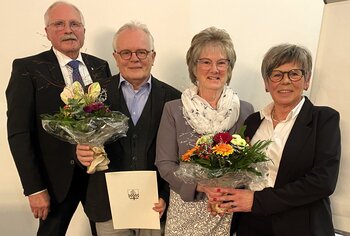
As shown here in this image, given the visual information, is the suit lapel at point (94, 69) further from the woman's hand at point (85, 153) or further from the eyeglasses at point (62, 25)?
the woman's hand at point (85, 153)

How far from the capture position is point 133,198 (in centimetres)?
176

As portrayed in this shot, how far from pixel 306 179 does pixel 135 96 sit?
1.05m

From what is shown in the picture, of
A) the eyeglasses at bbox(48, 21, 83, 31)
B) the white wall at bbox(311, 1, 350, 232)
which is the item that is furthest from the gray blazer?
the eyeglasses at bbox(48, 21, 83, 31)

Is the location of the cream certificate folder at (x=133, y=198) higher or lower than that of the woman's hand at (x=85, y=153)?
lower

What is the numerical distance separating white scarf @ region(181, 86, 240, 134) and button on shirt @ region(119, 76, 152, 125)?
0.26m

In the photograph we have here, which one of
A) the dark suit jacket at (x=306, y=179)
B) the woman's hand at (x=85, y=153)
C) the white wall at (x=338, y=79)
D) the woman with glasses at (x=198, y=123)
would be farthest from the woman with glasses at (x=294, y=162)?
the woman's hand at (x=85, y=153)

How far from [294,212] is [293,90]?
23.1 inches

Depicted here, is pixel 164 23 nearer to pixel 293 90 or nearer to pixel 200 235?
pixel 293 90

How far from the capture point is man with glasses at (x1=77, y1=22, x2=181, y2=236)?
185cm

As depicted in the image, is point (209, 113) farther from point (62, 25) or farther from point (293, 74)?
point (62, 25)

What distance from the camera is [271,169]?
5.10 ft

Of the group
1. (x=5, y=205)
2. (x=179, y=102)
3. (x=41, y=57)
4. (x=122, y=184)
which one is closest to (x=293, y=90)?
(x=179, y=102)

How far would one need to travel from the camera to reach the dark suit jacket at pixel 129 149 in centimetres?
185

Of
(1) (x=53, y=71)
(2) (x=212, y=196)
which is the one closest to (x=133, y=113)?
(1) (x=53, y=71)
